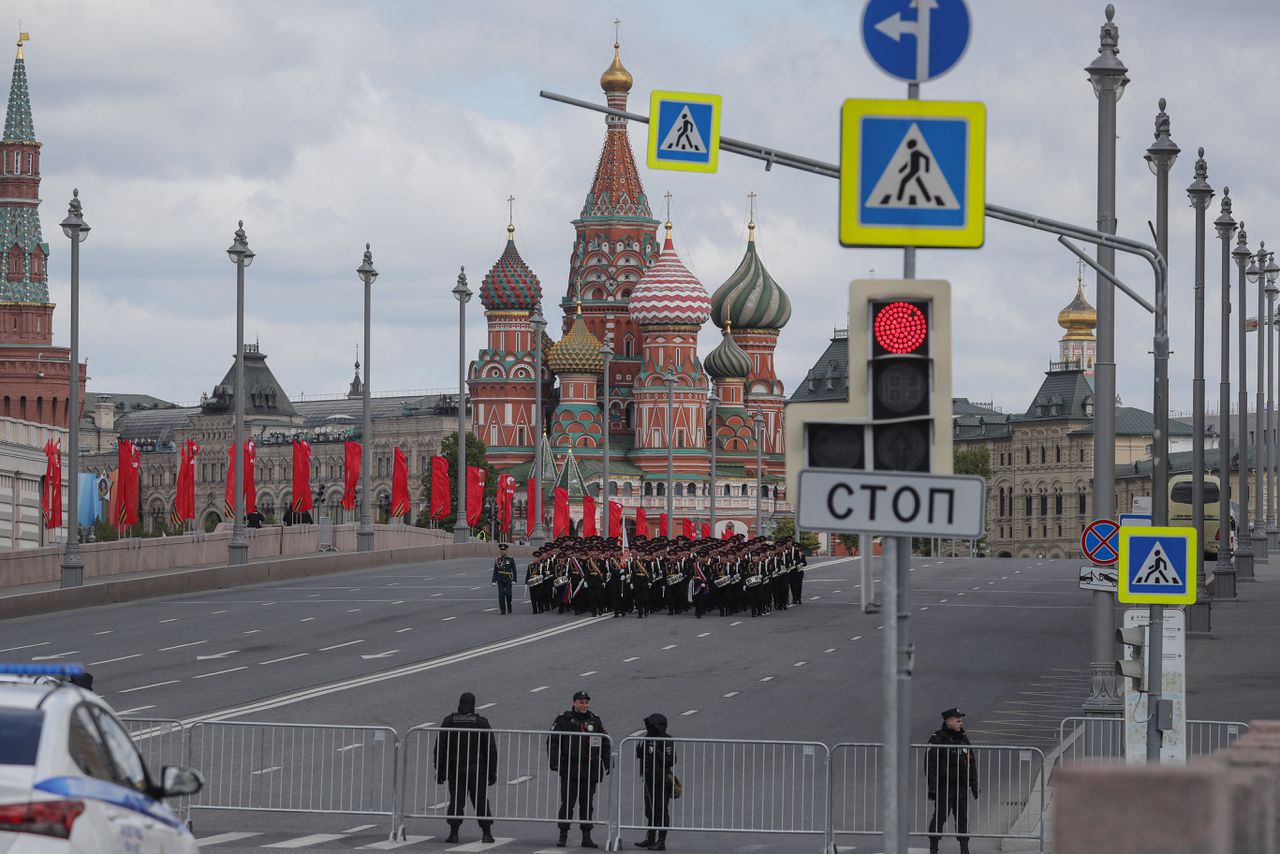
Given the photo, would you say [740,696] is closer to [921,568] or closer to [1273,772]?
[1273,772]

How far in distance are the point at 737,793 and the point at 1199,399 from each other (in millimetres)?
22390

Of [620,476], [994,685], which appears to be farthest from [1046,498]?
[994,685]

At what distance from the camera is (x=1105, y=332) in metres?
26.3

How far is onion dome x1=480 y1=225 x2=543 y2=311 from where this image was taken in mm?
151750

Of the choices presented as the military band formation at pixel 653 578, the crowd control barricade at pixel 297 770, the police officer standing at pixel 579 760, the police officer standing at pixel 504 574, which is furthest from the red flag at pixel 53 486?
A: the police officer standing at pixel 579 760

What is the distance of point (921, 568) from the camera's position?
6675cm

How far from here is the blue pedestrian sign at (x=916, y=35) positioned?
10.8 metres

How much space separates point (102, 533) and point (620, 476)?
36595 millimetres

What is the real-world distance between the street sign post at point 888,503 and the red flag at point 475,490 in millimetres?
60468

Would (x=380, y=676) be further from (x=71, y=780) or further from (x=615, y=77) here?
(x=615, y=77)

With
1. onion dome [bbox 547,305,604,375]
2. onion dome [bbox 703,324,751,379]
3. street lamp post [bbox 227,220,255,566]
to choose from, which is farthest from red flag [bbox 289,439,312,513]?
onion dome [bbox 703,324,751,379]

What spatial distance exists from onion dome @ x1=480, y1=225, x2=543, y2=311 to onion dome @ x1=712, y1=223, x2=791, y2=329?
1353cm

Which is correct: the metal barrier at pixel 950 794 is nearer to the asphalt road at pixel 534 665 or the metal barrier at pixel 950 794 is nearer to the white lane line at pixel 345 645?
the asphalt road at pixel 534 665

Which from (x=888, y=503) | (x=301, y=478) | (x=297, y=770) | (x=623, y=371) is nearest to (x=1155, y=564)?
(x=297, y=770)
